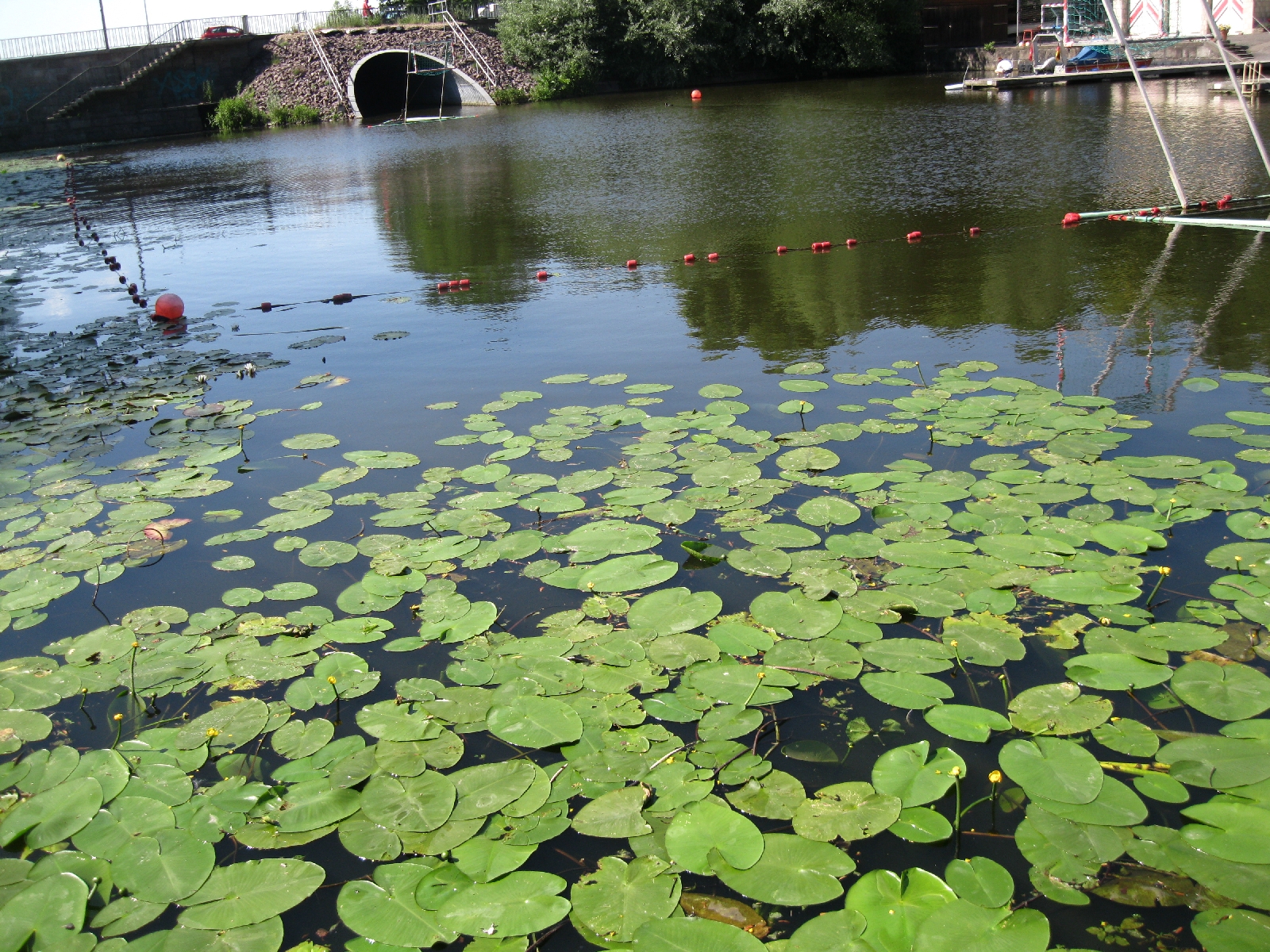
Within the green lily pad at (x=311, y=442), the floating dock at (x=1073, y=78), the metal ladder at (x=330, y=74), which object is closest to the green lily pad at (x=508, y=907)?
the green lily pad at (x=311, y=442)

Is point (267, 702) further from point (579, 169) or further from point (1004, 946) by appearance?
point (579, 169)

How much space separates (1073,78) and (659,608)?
29.1 metres

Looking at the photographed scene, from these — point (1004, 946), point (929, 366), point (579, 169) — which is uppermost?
point (579, 169)

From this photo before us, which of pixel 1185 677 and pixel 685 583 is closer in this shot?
pixel 1185 677

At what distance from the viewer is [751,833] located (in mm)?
2273

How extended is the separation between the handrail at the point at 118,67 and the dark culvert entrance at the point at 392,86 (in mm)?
6599

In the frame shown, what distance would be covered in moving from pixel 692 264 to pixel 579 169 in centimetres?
797

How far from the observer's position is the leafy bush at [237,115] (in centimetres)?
3238

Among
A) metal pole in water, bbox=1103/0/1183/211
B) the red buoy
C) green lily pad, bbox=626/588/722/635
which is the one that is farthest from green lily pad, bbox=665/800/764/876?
metal pole in water, bbox=1103/0/1183/211

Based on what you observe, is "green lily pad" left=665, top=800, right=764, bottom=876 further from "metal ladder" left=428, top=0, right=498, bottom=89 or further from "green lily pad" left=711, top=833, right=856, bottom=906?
"metal ladder" left=428, top=0, right=498, bottom=89

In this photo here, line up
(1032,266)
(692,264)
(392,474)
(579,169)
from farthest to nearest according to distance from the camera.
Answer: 1. (579,169)
2. (692,264)
3. (1032,266)
4. (392,474)

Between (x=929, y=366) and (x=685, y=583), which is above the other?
(x=929, y=366)

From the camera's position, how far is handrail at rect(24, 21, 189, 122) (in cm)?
3120

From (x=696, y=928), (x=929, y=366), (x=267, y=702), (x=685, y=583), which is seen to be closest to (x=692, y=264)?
(x=929, y=366)
